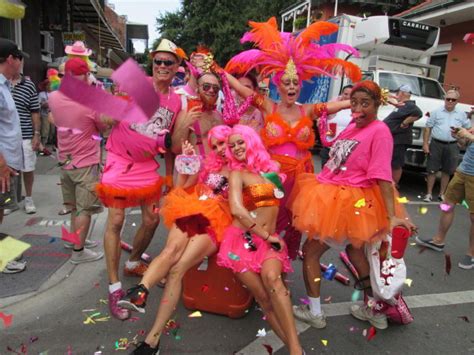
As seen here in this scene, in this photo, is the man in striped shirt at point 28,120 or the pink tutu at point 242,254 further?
the man in striped shirt at point 28,120

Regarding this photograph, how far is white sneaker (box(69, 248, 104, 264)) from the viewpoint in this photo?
3968 mm

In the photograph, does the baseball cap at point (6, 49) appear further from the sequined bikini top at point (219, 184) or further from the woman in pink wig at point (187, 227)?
the sequined bikini top at point (219, 184)

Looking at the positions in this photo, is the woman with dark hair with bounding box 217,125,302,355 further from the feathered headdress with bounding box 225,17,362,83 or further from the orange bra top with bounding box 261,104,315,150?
the feathered headdress with bounding box 225,17,362,83

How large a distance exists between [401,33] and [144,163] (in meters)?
8.21

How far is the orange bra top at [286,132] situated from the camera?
3324mm

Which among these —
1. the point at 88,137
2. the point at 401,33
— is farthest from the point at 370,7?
the point at 88,137

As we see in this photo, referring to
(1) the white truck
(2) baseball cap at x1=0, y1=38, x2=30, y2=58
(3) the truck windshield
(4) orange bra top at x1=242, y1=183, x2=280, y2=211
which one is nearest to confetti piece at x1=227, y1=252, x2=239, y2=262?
(4) orange bra top at x1=242, y1=183, x2=280, y2=211

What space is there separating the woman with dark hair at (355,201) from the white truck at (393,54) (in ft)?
18.6

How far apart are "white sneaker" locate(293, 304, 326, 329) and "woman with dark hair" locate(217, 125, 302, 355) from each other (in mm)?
511

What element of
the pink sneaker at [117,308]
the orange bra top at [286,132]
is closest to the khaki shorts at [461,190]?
the orange bra top at [286,132]

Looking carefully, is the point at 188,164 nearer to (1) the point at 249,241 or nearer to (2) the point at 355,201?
(1) the point at 249,241

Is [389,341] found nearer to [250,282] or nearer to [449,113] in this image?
[250,282]

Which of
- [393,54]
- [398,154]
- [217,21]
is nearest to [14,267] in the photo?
[398,154]

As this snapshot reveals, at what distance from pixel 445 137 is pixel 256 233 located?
5551 mm
